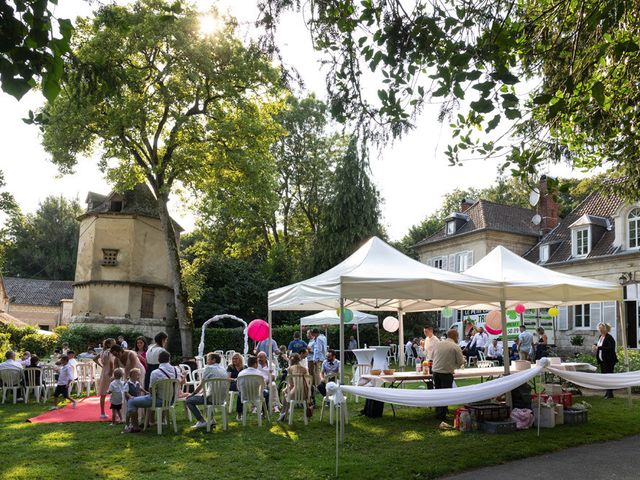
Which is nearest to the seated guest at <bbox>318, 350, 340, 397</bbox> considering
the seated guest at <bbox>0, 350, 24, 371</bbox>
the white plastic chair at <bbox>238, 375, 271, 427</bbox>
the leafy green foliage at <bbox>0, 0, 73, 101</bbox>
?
the white plastic chair at <bbox>238, 375, 271, 427</bbox>

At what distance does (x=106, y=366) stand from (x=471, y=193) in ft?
147

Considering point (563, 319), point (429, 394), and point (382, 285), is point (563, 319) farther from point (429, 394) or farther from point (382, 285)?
point (429, 394)

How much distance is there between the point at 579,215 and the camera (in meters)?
32.5

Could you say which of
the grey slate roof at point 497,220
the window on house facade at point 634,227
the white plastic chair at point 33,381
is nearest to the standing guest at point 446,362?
the white plastic chair at point 33,381

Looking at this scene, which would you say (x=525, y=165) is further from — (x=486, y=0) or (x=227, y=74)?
(x=227, y=74)

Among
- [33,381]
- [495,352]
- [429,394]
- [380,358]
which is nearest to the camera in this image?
[429,394]

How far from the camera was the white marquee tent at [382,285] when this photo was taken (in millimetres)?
9656

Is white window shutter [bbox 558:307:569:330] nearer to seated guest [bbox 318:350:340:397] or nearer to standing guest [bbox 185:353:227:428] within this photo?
seated guest [bbox 318:350:340:397]

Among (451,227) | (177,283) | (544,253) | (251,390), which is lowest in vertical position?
(251,390)

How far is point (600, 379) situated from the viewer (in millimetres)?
10023

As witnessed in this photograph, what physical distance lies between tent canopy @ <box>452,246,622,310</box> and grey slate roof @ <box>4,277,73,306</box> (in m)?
47.8

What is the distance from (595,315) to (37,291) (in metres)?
46.0

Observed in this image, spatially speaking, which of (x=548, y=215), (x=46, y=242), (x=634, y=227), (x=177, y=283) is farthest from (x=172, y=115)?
(x=46, y=242)

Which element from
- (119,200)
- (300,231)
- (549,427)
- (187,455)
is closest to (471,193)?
(300,231)
